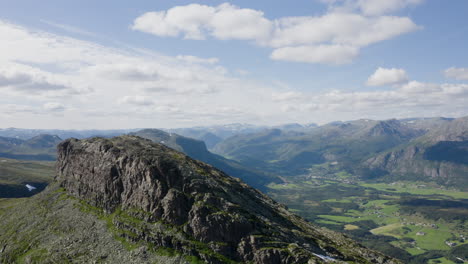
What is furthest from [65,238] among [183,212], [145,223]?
[183,212]

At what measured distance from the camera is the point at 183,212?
104 meters

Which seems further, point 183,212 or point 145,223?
point 145,223

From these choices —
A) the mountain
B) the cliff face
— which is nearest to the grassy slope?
the mountain

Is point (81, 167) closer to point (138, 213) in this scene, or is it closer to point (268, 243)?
point (138, 213)

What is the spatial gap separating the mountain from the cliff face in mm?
323

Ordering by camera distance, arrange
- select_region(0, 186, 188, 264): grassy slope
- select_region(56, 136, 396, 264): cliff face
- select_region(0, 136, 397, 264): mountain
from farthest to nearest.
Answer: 1. select_region(0, 186, 188, 264): grassy slope
2. select_region(0, 136, 397, 264): mountain
3. select_region(56, 136, 396, 264): cliff face

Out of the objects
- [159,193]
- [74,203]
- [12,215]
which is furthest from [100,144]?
[12,215]

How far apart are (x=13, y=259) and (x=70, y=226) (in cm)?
2109

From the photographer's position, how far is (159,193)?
11012 cm

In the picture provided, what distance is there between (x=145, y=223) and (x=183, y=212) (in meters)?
14.7

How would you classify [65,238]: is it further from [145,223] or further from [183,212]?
[183,212]

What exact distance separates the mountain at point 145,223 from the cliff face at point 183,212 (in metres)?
0.32

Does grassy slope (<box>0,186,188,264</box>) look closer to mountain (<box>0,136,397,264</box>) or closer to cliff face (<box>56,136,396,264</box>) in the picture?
mountain (<box>0,136,397,264</box>)

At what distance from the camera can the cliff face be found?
93.9 m
